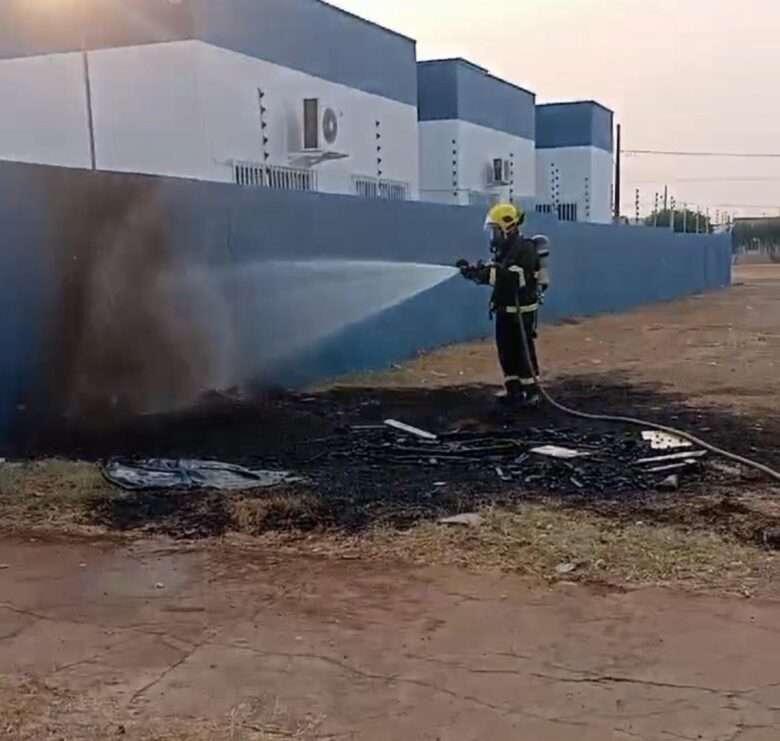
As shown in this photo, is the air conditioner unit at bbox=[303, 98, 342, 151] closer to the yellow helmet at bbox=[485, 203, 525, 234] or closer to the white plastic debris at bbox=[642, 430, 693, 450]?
the yellow helmet at bbox=[485, 203, 525, 234]

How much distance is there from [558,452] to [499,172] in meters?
23.2

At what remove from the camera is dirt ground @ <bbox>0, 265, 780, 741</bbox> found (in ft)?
11.2

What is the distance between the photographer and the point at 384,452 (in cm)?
756

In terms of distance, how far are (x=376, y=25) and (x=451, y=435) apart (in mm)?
16262

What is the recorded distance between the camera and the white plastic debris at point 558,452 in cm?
712

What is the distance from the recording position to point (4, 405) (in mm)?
7734

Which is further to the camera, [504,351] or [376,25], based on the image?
[376,25]

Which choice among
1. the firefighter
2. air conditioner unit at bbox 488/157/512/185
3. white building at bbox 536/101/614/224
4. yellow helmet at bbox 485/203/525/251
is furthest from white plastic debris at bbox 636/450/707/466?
white building at bbox 536/101/614/224

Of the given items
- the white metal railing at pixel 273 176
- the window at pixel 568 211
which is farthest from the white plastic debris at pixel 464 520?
the window at pixel 568 211

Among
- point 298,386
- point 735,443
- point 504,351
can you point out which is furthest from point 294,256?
point 735,443

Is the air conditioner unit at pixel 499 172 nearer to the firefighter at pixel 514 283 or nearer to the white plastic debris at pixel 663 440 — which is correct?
the firefighter at pixel 514 283

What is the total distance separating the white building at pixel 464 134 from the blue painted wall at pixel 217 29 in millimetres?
6681

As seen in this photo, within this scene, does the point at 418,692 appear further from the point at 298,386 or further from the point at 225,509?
the point at 298,386

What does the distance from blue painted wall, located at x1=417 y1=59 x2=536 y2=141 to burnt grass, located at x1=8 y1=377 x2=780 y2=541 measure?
18584 mm
